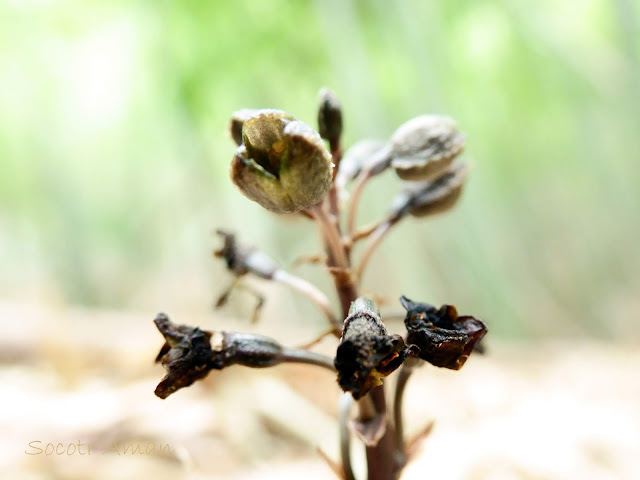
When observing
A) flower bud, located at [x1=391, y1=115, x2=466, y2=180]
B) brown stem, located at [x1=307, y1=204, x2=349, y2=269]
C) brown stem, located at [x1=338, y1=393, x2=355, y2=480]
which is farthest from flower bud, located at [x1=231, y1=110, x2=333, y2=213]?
brown stem, located at [x1=338, y1=393, x2=355, y2=480]

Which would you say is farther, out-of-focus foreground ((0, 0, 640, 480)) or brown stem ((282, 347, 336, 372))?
out-of-focus foreground ((0, 0, 640, 480))

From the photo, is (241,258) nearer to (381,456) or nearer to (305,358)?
(305,358)

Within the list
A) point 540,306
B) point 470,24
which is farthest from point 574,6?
point 540,306

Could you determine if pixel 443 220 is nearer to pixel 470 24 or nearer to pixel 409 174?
pixel 470 24

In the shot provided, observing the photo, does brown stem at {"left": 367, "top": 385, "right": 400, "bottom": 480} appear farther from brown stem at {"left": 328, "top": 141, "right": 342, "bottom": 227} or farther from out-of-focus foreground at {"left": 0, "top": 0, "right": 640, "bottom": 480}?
out-of-focus foreground at {"left": 0, "top": 0, "right": 640, "bottom": 480}

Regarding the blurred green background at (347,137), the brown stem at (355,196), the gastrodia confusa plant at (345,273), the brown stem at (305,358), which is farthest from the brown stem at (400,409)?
the blurred green background at (347,137)

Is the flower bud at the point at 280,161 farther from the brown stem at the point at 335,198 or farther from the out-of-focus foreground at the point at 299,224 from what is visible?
the out-of-focus foreground at the point at 299,224
